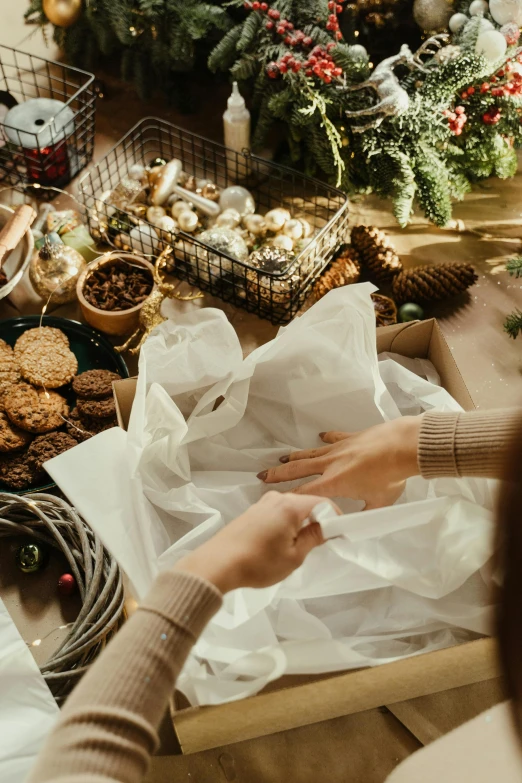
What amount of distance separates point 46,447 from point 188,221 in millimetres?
393

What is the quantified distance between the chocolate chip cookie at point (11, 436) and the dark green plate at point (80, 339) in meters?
0.12

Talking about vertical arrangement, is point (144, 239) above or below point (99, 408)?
above

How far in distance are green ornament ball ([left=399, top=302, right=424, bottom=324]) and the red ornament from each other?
55 cm

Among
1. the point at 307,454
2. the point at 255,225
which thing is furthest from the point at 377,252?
the point at 307,454

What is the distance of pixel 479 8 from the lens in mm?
1006

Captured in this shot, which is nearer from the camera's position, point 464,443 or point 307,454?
point 464,443

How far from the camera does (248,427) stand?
824 millimetres

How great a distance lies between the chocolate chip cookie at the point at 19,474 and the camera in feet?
2.67

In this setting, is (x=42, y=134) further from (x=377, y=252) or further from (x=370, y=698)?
(x=370, y=698)

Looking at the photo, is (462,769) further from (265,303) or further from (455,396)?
(265,303)

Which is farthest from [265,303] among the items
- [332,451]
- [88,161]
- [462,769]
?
[462,769]

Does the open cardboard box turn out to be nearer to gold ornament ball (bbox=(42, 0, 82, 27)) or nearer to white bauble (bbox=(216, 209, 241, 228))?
white bauble (bbox=(216, 209, 241, 228))

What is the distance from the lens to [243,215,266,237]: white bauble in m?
1.02

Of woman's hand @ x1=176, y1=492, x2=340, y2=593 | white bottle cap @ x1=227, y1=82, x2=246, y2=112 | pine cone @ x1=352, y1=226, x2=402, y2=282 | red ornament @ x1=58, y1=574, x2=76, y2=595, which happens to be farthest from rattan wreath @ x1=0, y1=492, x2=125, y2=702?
white bottle cap @ x1=227, y1=82, x2=246, y2=112
